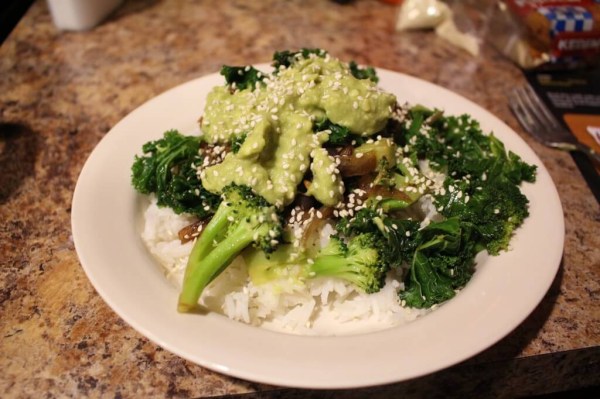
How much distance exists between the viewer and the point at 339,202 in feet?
5.29

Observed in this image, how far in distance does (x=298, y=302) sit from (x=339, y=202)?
13.1 inches

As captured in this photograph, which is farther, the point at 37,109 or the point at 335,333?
the point at 37,109

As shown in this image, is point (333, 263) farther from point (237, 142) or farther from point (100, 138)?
point (100, 138)

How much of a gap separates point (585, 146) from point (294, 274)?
1.55m

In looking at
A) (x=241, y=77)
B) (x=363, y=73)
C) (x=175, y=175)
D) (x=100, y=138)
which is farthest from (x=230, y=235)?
(x=100, y=138)

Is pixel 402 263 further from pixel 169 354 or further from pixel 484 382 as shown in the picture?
pixel 169 354

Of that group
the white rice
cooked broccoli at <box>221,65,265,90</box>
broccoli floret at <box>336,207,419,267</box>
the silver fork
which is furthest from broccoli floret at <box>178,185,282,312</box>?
the silver fork

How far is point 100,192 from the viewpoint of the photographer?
5.46 ft

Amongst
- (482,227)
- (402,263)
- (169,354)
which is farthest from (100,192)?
(482,227)

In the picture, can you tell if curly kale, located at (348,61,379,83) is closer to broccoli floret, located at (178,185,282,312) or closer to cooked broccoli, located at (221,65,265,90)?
cooked broccoli, located at (221,65,265,90)

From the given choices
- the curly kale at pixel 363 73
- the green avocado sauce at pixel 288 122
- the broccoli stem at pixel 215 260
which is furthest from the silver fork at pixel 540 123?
the broccoli stem at pixel 215 260

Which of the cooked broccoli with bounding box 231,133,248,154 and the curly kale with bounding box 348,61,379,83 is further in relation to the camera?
the curly kale with bounding box 348,61,379,83

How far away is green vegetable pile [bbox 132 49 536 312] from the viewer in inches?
58.7

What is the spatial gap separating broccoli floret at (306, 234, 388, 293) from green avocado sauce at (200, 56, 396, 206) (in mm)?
150
